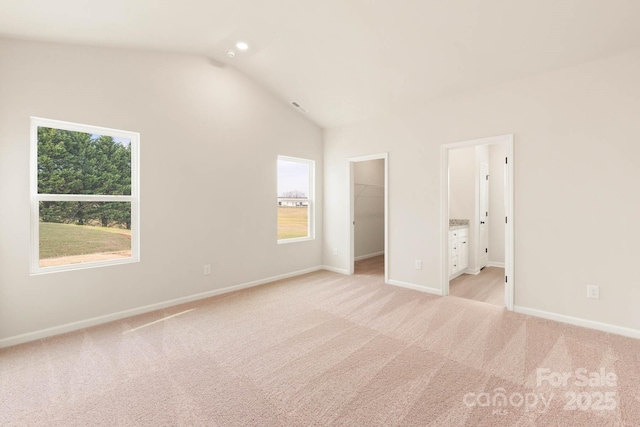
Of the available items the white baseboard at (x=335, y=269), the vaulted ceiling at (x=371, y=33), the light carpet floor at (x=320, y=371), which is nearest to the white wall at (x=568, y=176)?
the vaulted ceiling at (x=371, y=33)

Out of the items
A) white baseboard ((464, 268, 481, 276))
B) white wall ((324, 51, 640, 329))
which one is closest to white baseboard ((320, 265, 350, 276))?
white wall ((324, 51, 640, 329))

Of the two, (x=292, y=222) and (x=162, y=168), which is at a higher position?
(x=162, y=168)

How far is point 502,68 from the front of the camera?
313 centimetres

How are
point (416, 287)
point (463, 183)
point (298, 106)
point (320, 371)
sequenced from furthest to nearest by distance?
point (463, 183), point (298, 106), point (416, 287), point (320, 371)

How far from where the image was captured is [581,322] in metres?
2.92

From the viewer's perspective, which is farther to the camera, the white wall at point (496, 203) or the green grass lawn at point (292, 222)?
the white wall at point (496, 203)

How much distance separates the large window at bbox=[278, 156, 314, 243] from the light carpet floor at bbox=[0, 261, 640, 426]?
6.08 feet

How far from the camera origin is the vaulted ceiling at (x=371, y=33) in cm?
242

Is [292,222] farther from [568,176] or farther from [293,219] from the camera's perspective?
[568,176]

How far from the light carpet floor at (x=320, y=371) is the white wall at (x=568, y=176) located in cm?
44

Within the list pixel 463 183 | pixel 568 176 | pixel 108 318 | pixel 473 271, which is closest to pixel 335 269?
pixel 473 271

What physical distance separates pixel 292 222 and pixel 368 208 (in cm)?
255

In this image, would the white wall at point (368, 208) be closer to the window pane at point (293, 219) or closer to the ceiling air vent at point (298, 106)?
the window pane at point (293, 219)

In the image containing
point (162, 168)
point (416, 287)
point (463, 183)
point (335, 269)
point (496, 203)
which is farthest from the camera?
point (496, 203)
